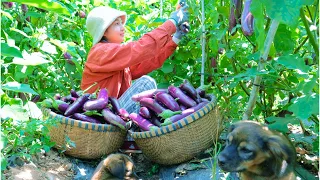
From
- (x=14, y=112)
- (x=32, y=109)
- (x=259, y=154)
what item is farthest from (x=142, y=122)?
(x=14, y=112)

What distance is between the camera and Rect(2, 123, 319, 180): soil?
11.8ft

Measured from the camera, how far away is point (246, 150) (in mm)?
3275

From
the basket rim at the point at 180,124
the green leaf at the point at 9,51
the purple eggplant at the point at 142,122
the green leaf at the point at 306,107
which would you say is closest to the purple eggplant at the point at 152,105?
the purple eggplant at the point at 142,122

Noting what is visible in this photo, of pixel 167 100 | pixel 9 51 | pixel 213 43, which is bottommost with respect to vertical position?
pixel 167 100

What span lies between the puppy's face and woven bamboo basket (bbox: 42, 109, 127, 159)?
3.93 ft

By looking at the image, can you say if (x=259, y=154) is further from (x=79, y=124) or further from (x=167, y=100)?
(x=79, y=124)

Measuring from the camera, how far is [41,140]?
359 centimetres

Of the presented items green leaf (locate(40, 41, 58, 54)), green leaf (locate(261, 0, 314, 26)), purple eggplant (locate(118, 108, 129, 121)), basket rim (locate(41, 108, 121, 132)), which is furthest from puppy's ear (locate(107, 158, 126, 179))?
green leaf (locate(261, 0, 314, 26))

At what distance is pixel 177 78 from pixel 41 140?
183cm

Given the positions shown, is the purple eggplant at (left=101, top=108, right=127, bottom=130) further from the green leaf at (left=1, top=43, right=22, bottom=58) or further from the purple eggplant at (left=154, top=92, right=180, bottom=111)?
the green leaf at (left=1, top=43, right=22, bottom=58)

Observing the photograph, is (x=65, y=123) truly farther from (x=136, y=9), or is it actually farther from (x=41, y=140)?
(x=136, y=9)

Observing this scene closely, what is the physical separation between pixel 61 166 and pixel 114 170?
600 millimetres

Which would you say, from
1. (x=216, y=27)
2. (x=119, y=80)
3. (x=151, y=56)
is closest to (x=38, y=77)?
(x=119, y=80)

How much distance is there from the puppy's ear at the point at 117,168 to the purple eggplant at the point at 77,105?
0.65 m
